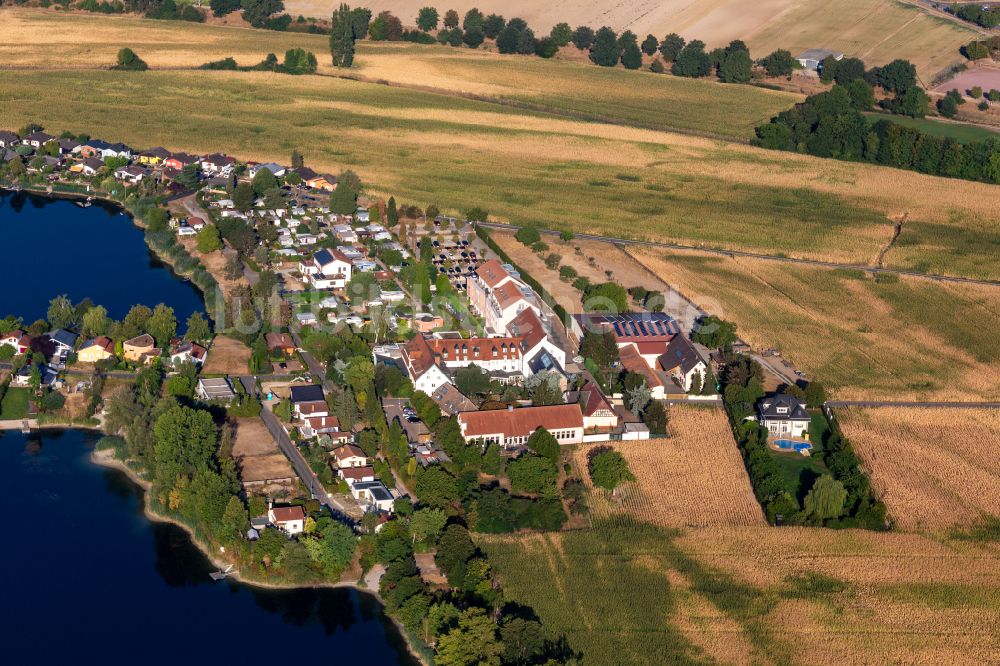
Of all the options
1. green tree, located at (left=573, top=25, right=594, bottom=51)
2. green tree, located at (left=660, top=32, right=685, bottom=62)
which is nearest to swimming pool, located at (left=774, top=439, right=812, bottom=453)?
green tree, located at (left=660, top=32, right=685, bottom=62)

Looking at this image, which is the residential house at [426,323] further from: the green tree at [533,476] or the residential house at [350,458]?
the green tree at [533,476]

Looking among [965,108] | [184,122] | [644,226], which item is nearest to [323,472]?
[644,226]

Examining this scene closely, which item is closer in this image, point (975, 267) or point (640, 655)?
point (640, 655)

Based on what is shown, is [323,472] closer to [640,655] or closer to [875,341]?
[640,655]

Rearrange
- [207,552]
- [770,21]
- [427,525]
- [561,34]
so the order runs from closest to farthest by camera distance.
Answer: [427,525], [207,552], [561,34], [770,21]

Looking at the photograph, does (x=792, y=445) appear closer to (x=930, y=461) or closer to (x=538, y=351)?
(x=930, y=461)

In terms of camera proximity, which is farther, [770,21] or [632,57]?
[770,21]

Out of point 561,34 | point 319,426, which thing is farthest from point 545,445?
point 561,34
